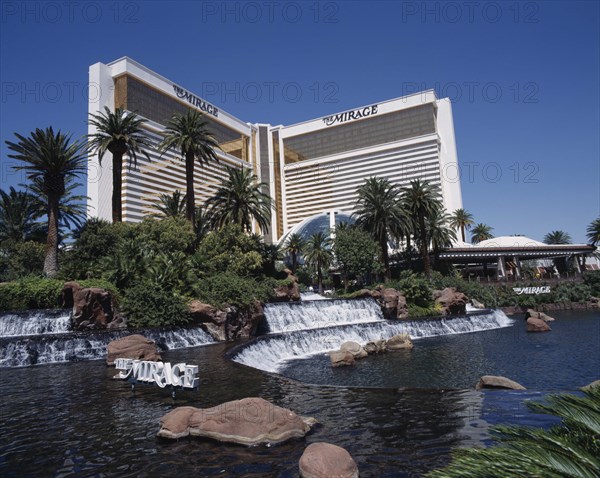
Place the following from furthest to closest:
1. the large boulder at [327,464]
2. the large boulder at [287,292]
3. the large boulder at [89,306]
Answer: the large boulder at [287,292] < the large boulder at [89,306] < the large boulder at [327,464]

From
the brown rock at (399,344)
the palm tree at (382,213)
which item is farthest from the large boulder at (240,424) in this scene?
the palm tree at (382,213)

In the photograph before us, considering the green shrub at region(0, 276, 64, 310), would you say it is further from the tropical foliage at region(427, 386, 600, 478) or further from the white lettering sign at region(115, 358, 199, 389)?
the tropical foliage at region(427, 386, 600, 478)

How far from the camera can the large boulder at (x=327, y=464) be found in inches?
246

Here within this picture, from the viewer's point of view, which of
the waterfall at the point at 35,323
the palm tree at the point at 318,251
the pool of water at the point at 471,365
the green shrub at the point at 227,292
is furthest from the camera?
the palm tree at the point at 318,251

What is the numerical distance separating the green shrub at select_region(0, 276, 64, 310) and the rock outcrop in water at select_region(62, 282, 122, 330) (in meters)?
1.54

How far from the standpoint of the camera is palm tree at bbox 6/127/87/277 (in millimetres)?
34125

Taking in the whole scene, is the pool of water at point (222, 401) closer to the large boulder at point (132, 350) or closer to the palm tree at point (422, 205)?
the large boulder at point (132, 350)

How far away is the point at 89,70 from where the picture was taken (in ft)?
294

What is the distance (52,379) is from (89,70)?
9132cm

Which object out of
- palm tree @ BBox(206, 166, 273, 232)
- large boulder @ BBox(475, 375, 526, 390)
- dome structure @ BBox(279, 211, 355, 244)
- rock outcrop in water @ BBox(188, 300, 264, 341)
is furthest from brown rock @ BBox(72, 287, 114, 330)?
dome structure @ BBox(279, 211, 355, 244)

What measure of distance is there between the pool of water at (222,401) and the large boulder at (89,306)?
718 centimetres

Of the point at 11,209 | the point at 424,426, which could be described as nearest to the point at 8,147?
the point at 11,209

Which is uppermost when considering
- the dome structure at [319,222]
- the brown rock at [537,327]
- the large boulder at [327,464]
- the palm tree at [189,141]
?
the dome structure at [319,222]

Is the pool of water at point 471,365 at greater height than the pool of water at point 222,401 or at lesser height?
lesser
